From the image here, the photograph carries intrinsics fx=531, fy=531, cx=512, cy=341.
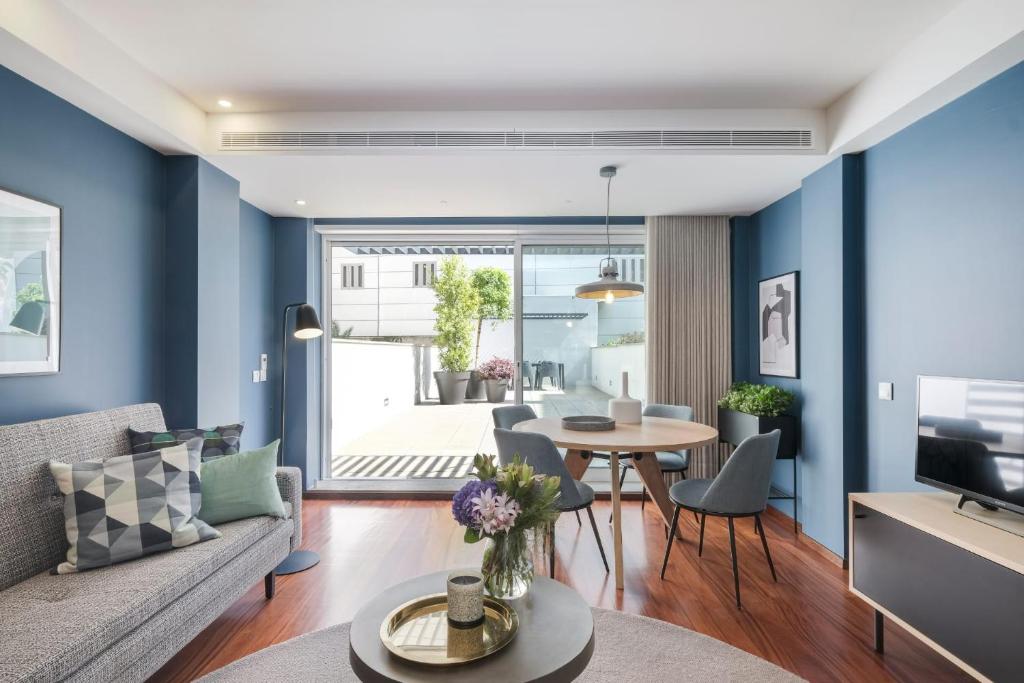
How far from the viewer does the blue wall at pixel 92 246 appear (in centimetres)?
232

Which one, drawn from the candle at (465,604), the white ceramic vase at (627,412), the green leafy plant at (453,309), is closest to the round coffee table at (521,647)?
the candle at (465,604)

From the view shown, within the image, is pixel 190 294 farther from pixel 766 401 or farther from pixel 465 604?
pixel 766 401

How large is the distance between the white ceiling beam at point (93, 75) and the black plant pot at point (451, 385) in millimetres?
5719

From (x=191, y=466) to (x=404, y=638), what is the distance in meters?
1.43

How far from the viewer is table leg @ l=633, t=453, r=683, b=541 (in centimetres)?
332

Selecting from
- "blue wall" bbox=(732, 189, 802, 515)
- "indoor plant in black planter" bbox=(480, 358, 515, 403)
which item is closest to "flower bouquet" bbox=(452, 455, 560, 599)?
"blue wall" bbox=(732, 189, 802, 515)

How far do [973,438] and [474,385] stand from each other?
7114 mm

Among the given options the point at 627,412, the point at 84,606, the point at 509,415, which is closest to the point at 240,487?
the point at 84,606

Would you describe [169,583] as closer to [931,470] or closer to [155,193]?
[155,193]

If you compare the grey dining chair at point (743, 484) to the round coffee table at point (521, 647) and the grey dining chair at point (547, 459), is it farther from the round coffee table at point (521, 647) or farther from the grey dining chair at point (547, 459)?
the round coffee table at point (521, 647)

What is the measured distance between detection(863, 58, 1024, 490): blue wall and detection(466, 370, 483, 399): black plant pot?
6168 millimetres

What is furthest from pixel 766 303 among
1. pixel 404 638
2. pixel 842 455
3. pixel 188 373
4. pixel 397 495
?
pixel 188 373

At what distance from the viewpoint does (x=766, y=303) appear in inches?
171

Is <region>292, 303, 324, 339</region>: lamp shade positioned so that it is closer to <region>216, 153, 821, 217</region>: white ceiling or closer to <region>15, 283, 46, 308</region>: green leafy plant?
<region>216, 153, 821, 217</region>: white ceiling
